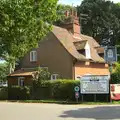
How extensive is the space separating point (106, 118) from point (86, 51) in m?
30.6

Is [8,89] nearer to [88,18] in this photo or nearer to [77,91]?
[77,91]

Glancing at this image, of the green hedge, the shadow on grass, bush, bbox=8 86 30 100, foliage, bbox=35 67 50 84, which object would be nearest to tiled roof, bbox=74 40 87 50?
foliage, bbox=35 67 50 84

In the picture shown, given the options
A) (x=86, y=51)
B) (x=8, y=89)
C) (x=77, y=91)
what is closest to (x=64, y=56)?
(x=86, y=51)

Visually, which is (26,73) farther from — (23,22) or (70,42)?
(23,22)

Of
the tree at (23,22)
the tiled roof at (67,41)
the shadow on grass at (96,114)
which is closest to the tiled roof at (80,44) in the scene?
the tiled roof at (67,41)

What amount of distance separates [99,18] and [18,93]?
3557cm

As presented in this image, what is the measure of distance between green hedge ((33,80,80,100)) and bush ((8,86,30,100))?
907 mm

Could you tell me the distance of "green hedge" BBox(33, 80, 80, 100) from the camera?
42.0m

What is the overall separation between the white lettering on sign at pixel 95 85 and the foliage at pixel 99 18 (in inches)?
1481

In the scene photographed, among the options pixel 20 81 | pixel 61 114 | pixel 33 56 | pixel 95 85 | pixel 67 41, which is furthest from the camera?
pixel 33 56

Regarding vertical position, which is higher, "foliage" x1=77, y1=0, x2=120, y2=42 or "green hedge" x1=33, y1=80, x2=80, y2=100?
"foliage" x1=77, y1=0, x2=120, y2=42

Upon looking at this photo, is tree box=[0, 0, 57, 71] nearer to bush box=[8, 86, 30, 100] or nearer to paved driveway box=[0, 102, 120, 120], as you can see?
paved driveway box=[0, 102, 120, 120]

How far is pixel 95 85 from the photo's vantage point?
39.2m

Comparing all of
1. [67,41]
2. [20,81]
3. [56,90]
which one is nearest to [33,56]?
[20,81]
